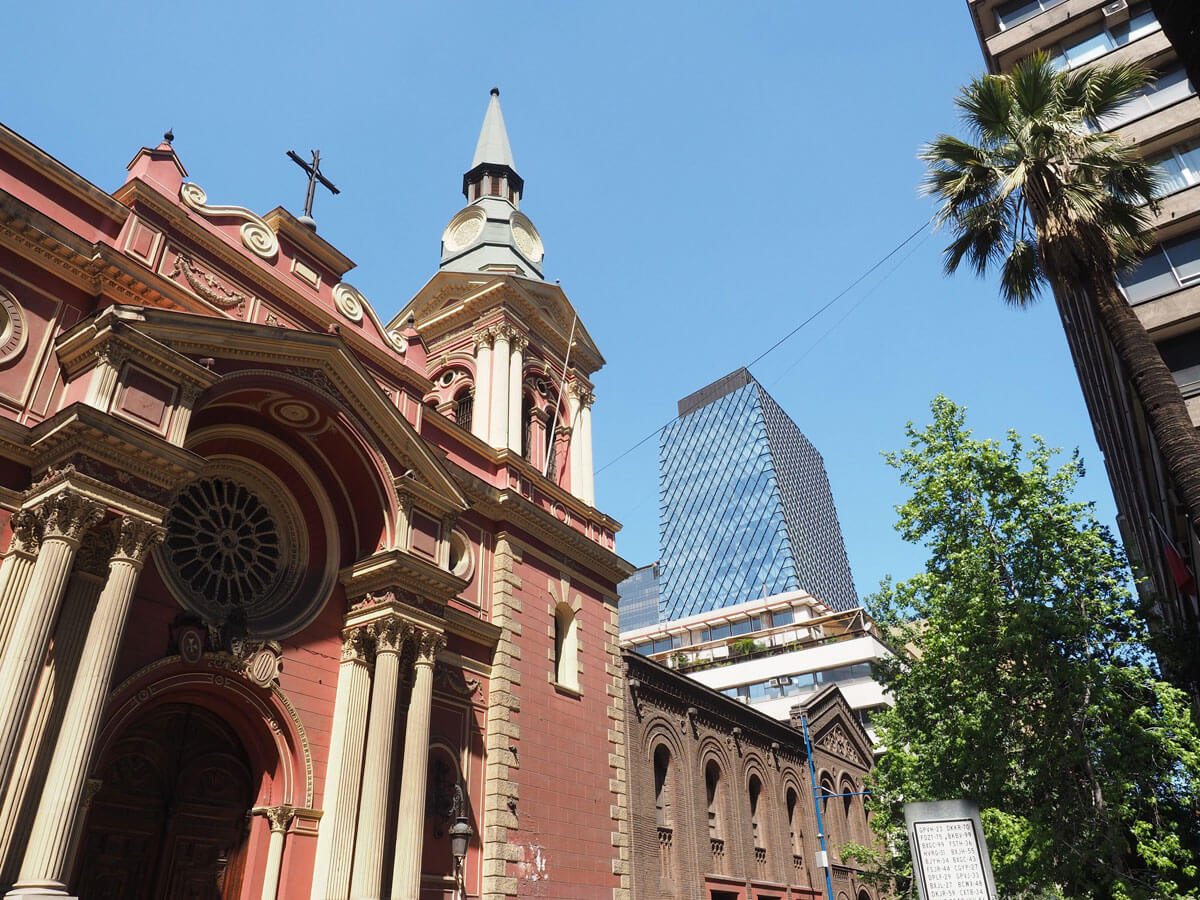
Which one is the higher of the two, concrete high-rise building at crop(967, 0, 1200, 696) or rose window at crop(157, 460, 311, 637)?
concrete high-rise building at crop(967, 0, 1200, 696)

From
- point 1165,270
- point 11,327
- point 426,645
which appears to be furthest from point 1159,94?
point 11,327

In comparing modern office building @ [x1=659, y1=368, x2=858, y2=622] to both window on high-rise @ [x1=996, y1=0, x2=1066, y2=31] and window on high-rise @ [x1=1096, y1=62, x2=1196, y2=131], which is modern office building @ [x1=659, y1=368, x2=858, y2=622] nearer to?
window on high-rise @ [x1=996, y1=0, x2=1066, y2=31]

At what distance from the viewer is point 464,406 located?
2602 cm

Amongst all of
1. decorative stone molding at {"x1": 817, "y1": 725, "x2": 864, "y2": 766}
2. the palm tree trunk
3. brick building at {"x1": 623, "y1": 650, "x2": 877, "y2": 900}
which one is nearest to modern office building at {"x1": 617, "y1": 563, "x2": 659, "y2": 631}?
decorative stone molding at {"x1": 817, "y1": 725, "x2": 864, "y2": 766}

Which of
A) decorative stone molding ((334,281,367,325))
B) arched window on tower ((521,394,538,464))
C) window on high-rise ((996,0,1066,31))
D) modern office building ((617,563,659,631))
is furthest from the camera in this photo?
modern office building ((617,563,659,631))

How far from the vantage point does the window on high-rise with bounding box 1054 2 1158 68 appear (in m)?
27.5

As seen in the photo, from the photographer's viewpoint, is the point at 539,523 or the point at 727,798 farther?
the point at 727,798

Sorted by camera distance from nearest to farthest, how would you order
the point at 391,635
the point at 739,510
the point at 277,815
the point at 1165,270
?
the point at 277,815 → the point at 391,635 → the point at 1165,270 → the point at 739,510

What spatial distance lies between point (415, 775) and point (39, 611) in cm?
729

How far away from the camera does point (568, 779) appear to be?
2034 centimetres

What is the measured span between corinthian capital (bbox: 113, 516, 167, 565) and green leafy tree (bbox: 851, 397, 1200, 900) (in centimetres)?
1514

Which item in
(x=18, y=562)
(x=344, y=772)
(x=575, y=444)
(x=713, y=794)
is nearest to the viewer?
(x=18, y=562)

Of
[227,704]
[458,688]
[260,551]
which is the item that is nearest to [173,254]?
[260,551]

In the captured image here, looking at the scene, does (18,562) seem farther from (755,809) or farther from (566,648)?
(755,809)
